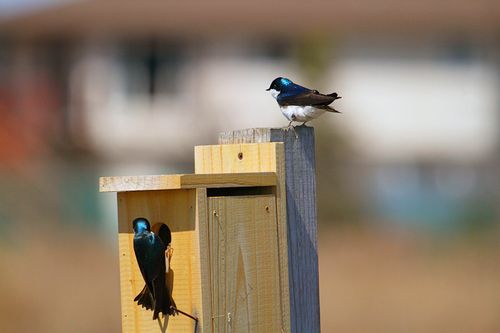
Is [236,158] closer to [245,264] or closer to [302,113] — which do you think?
[245,264]

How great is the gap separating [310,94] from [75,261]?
870cm

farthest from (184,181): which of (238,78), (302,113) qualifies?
(238,78)

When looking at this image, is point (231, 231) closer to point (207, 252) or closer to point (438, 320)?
point (207, 252)

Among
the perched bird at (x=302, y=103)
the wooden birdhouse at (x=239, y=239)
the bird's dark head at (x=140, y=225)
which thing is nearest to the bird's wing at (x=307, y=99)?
the perched bird at (x=302, y=103)

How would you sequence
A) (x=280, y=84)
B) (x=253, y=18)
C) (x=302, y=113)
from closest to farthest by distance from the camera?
(x=302, y=113), (x=280, y=84), (x=253, y=18)

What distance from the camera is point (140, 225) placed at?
266 centimetres

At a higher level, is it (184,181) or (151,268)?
(184,181)

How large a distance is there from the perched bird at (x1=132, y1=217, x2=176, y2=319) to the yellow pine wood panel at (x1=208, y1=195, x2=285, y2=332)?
14 centimetres

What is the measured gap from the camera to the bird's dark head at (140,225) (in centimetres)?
265

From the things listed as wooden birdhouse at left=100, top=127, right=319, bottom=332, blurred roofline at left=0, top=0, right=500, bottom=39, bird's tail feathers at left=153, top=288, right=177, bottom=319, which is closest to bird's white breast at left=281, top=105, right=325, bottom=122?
wooden birdhouse at left=100, top=127, right=319, bottom=332

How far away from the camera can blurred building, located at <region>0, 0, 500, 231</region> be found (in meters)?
22.2

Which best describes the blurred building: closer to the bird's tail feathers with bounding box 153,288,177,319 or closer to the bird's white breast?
Result: the bird's white breast

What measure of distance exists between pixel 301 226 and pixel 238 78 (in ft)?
66.8

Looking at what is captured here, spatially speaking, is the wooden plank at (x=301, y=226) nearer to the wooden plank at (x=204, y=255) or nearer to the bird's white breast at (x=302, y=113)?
the wooden plank at (x=204, y=255)
